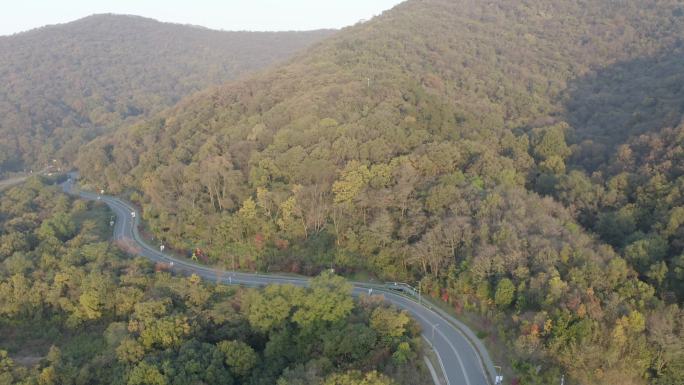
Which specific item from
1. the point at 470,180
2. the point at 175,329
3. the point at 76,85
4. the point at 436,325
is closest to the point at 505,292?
the point at 436,325

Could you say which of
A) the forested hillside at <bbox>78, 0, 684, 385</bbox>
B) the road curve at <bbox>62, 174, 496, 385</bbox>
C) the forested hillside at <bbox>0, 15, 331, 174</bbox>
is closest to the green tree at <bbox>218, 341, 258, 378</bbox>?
the road curve at <bbox>62, 174, 496, 385</bbox>

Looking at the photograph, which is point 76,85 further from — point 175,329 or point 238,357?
point 238,357

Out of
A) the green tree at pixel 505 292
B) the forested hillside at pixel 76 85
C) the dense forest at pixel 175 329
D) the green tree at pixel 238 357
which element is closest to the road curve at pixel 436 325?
the dense forest at pixel 175 329

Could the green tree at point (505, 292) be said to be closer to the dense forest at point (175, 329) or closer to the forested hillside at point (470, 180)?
the forested hillside at point (470, 180)

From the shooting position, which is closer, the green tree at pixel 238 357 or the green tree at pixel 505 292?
the green tree at pixel 238 357

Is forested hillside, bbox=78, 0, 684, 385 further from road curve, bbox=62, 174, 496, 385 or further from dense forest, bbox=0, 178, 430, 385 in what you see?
dense forest, bbox=0, 178, 430, 385
